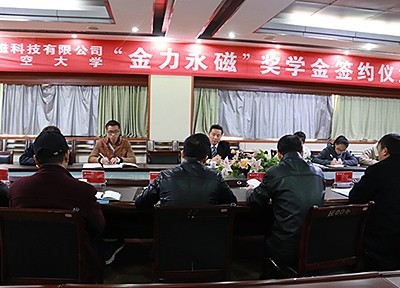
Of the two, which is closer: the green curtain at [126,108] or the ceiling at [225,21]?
the ceiling at [225,21]

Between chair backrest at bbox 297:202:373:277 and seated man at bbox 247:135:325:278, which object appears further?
seated man at bbox 247:135:325:278

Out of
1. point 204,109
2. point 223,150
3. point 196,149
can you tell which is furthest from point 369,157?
point 196,149

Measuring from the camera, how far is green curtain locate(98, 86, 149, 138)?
571cm

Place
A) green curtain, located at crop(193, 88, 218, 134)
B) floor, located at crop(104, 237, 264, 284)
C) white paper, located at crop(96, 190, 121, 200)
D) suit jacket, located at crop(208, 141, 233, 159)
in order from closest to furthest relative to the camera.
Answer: white paper, located at crop(96, 190, 121, 200)
floor, located at crop(104, 237, 264, 284)
suit jacket, located at crop(208, 141, 233, 159)
green curtain, located at crop(193, 88, 218, 134)

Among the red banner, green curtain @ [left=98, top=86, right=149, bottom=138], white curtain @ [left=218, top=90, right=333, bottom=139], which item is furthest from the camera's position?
A: white curtain @ [left=218, top=90, right=333, bottom=139]

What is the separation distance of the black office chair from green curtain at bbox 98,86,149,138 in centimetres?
436

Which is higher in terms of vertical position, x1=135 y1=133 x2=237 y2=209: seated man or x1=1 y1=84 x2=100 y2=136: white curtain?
x1=1 y1=84 x2=100 y2=136: white curtain

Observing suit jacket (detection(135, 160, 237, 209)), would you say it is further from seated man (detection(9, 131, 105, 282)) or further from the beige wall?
the beige wall

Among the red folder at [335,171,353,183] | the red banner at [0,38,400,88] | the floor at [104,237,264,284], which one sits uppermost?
the red banner at [0,38,400,88]

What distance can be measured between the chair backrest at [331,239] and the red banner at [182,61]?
4.17m

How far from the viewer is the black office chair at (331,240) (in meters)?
1.62

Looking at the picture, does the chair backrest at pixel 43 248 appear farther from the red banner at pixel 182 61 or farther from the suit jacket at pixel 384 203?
the red banner at pixel 182 61

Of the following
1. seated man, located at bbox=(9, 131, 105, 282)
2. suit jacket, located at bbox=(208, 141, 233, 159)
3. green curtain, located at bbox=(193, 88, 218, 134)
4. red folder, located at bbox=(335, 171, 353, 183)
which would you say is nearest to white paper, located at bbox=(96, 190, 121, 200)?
seated man, located at bbox=(9, 131, 105, 282)

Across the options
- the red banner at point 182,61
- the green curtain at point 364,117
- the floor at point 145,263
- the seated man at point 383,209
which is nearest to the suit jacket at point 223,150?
the floor at point 145,263
